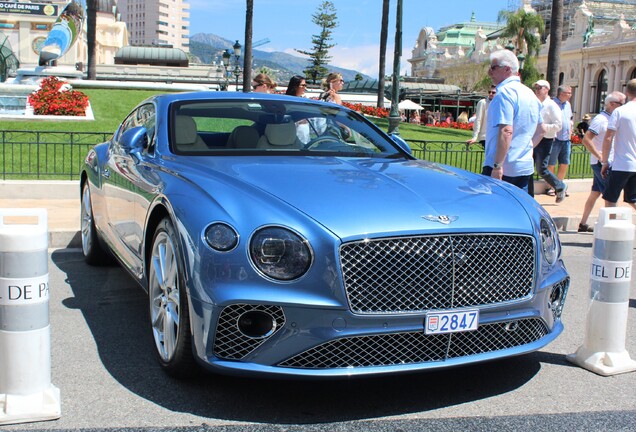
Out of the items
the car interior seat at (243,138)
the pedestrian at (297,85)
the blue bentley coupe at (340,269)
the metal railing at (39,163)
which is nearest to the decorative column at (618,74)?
the metal railing at (39,163)

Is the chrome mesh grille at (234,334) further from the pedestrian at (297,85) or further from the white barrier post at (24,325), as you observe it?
the pedestrian at (297,85)

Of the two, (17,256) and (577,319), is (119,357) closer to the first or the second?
(17,256)

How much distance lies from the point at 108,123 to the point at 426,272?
21.4m

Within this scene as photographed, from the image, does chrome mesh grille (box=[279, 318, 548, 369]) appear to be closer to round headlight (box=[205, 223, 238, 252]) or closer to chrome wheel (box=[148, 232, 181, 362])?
round headlight (box=[205, 223, 238, 252])

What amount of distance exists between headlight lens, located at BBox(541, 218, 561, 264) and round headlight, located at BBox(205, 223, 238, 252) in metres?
1.66

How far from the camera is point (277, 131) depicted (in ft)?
18.1

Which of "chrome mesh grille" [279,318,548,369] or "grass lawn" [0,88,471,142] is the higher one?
"grass lawn" [0,88,471,142]

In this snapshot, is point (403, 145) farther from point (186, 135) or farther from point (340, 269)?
point (340, 269)

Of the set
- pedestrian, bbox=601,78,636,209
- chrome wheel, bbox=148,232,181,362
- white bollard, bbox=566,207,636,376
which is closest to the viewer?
chrome wheel, bbox=148,232,181,362

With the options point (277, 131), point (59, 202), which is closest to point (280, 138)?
point (277, 131)

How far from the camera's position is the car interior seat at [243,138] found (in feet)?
17.6

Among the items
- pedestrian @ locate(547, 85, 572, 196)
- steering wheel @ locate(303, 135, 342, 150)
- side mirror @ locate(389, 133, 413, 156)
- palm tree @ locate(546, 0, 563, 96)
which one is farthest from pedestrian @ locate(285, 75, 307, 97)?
palm tree @ locate(546, 0, 563, 96)

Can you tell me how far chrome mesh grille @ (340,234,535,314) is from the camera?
3.65 m

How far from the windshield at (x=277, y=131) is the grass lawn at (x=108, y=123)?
588 inches
